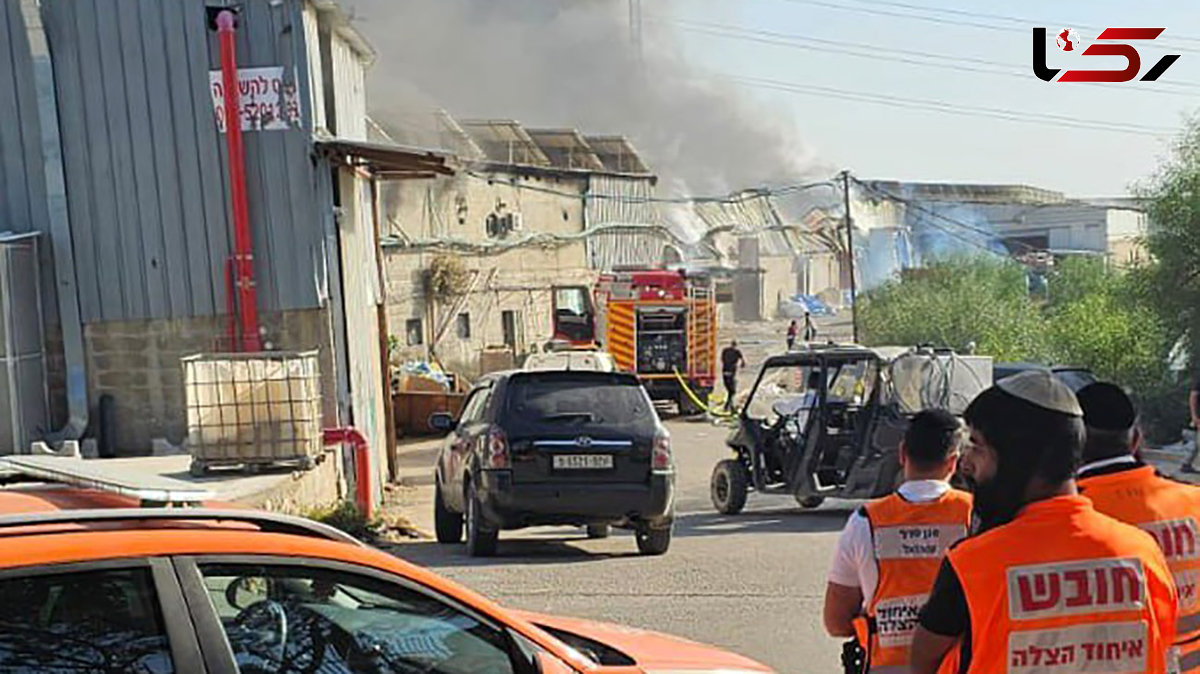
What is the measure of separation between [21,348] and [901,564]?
11.2 metres

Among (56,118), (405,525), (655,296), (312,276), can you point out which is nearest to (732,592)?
(405,525)

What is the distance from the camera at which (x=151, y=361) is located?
523 inches

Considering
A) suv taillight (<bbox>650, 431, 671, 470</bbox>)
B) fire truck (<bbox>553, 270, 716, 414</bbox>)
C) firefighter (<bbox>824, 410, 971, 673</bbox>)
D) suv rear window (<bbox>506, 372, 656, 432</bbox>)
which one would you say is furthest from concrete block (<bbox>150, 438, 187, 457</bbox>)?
fire truck (<bbox>553, 270, 716, 414</bbox>)

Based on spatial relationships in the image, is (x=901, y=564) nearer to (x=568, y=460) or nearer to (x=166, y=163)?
(x=568, y=460)

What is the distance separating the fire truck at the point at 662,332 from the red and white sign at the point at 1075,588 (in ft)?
83.4

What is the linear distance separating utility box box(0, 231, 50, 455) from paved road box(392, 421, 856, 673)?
4174 millimetres

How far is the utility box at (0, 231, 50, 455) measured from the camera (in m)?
12.2

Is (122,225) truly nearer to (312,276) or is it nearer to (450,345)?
(312,276)

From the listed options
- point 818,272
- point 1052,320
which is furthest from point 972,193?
point 1052,320

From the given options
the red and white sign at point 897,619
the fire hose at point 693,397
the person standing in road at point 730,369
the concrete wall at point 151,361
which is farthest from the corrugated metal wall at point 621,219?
the red and white sign at point 897,619

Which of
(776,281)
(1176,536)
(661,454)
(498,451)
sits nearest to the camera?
(1176,536)

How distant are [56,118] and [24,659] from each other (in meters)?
11.8

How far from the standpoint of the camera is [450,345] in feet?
97.9

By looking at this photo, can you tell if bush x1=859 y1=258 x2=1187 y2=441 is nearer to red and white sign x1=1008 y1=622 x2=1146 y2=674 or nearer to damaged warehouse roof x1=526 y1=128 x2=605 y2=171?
damaged warehouse roof x1=526 y1=128 x2=605 y2=171
